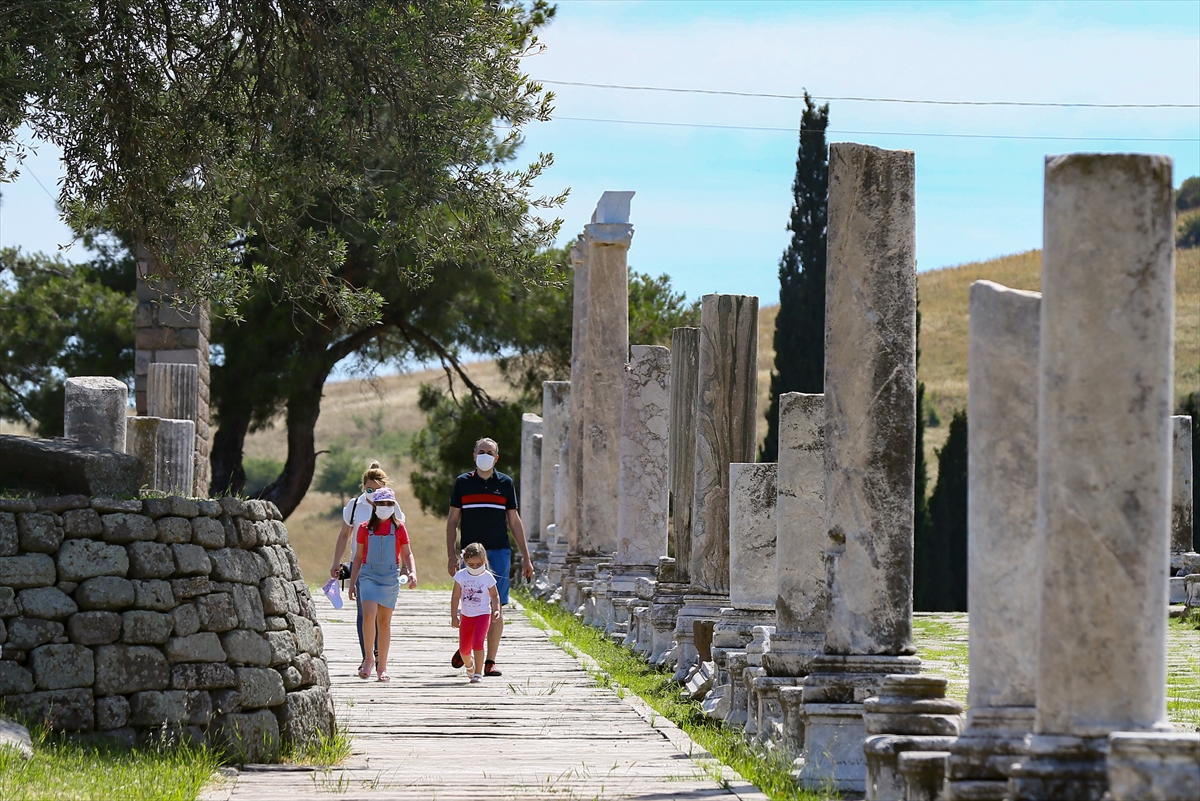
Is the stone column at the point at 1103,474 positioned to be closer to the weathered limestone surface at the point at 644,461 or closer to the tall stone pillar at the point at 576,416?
the weathered limestone surface at the point at 644,461

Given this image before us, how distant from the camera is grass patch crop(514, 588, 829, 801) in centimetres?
722

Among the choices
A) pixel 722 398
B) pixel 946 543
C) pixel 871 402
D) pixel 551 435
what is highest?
pixel 551 435

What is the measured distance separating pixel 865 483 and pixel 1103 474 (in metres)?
2.58

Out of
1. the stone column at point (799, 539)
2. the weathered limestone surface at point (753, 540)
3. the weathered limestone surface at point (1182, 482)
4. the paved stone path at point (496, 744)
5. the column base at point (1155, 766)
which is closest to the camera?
the column base at point (1155, 766)

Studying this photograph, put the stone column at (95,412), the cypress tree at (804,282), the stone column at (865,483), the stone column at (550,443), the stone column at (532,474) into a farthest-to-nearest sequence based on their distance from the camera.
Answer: the cypress tree at (804,282), the stone column at (532,474), the stone column at (550,443), the stone column at (95,412), the stone column at (865,483)

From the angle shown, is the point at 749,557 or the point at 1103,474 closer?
the point at 1103,474

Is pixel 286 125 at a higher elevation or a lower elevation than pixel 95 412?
higher

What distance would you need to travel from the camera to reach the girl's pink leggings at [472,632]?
1127cm

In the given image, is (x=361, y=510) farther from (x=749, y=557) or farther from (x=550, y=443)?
(x=550, y=443)

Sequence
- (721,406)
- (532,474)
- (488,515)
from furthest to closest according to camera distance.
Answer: (532,474)
(721,406)
(488,515)

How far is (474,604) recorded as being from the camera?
1100 cm

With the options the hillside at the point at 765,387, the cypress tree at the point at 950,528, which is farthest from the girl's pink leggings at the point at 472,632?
the hillside at the point at 765,387

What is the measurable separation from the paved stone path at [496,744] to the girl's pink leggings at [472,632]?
293 millimetres

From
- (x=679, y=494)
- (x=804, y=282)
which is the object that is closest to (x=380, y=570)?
(x=679, y=494)
